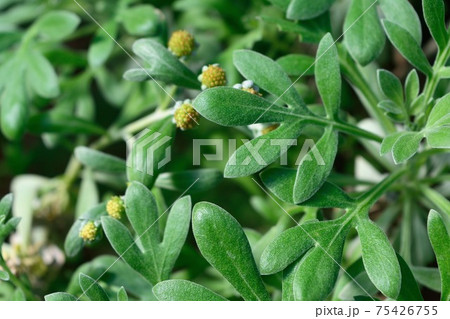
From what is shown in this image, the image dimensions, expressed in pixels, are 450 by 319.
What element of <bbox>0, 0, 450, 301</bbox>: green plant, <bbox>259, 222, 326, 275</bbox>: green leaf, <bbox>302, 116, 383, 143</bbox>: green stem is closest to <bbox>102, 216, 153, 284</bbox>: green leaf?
<bbox>0, 0, 450, 301</bbox>: green plant

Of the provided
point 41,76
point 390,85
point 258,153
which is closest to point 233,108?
point 258,153

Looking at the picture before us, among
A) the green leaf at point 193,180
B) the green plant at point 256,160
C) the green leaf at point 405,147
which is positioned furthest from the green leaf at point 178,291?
the green leaf at point 405,147

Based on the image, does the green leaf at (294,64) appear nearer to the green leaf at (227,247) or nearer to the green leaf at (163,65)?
the green leaf at (163,65)

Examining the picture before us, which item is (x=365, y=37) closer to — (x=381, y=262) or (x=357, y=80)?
(x=357, y=80)

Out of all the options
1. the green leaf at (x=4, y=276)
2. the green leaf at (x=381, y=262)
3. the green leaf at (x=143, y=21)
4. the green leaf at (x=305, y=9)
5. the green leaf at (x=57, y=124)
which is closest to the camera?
the green leaf at (x=381, y=262)

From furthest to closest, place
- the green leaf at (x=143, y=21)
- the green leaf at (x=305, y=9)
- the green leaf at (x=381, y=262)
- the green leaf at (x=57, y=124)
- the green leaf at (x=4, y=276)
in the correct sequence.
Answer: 1. the green leaf at (x=57, y=124)
2. the green leaf at (x=143, y=21)
3. the green leaf at (x=305, y=9)
4. the green leaf at (x=4, y=276)
5. the green leaf at (x=381, y=262)

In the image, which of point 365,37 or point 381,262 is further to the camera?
point 365,37
